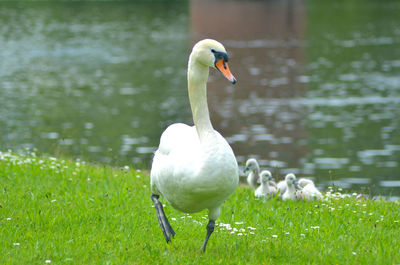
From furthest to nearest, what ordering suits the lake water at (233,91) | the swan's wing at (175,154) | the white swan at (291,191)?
the lake water at (233,91)
the white swan at (291,191)
the swan's wing at (175,154)

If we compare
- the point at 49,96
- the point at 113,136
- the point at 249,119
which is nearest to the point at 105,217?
the point at 113,136

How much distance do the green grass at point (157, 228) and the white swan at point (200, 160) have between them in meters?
0.52

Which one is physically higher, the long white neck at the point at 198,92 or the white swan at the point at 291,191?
the long white neck at the point at 198,92

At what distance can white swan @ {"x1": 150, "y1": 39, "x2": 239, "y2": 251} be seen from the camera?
6629 millimetres

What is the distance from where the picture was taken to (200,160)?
6641 millimetres

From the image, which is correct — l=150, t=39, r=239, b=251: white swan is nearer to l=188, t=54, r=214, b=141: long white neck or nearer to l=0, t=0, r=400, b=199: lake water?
l=188, t=54, r=214, b=141: long white neck

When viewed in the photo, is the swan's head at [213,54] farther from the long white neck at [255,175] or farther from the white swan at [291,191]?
the long white neck at [255,175]

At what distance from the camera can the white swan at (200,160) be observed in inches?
261

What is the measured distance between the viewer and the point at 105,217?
28.0 feet

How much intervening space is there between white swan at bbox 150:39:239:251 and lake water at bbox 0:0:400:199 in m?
4.81

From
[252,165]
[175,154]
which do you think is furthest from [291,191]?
[175,154]

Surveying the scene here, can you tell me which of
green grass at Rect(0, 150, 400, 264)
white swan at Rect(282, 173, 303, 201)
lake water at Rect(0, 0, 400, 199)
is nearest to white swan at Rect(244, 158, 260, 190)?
white swan at Rect(282, 173, 303, 201)

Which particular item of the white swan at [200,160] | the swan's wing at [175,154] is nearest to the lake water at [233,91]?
the swan's wing at [175,154]

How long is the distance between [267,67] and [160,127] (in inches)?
788
